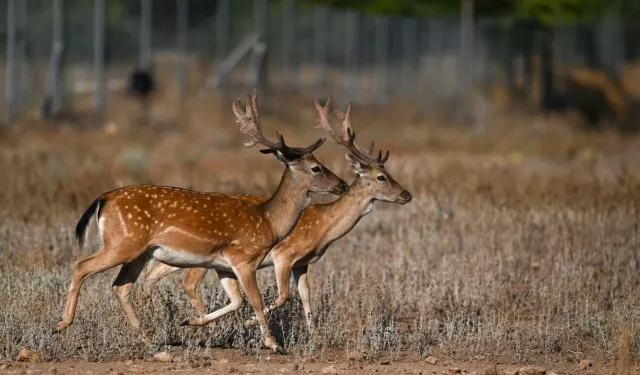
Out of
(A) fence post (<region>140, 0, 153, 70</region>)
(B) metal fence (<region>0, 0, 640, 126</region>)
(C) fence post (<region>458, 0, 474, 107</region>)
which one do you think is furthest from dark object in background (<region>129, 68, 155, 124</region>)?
(C) fence post (<region>458, 0, 474, 107</region>)

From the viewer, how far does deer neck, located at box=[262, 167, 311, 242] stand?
11.1m

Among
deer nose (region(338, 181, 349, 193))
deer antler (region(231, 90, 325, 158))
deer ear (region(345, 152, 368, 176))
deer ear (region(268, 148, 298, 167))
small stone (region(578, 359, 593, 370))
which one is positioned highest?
deer antler (region(231, 90, 325, 158))

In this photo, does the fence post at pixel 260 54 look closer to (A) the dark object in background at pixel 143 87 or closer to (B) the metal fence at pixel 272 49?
(B) the metal fence at pixel 272 49

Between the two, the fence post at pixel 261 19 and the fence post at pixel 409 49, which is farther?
the fence post at pixel 409 49

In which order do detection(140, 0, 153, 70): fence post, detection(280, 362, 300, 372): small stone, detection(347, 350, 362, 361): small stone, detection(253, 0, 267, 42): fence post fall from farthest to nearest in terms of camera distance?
detection(253, 0, 267, 42): fence post, detection(140, 0, 153, 70): fence post, detection(347, 350, 362, 361): small stone, detection(280, 362, 300, 372): small stone

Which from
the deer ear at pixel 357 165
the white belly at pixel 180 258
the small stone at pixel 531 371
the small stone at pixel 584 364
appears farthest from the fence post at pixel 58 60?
the small stone at pixel 531 371

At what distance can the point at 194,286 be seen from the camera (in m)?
11.6

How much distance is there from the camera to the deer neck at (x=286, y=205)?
1113 centimetres

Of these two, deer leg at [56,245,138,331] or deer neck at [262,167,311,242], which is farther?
deer neck at [262,167,311,242]

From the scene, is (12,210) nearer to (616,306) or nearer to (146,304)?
(146,304)

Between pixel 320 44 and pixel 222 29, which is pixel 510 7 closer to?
pixel 320 44

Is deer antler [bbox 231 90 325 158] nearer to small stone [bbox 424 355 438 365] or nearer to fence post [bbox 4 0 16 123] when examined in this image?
small stone [bbox 424 355 438 365]

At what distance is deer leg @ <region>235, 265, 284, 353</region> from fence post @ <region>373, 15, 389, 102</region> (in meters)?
29.7

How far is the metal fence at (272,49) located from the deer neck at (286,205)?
15469 millimetres
